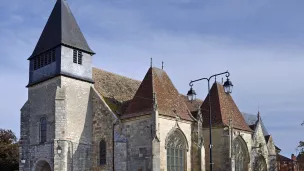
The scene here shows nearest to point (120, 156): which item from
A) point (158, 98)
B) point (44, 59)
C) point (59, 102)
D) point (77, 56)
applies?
point (158, 98)

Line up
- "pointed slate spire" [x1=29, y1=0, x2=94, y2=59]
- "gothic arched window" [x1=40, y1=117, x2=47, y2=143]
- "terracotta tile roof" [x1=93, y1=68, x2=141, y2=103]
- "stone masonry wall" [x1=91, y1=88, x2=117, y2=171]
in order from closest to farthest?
"stone masonry wall" [x1=91, y1=88, x2=117, y2=171] → "gothic arched window" [x1=40, y1=117, x2=47, y2=143] → "pointed slate spire" [x1=29, y1=0, x2=94, y2=59] → "terracotta tile roof" [x1=93, y1=68, x2=141, y2=103]

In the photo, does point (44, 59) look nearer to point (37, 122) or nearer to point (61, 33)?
point (61, 33)

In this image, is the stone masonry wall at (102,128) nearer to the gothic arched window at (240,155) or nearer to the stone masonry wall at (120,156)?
the stone masonry wall at (120,156)

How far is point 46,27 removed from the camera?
3472 centimetres

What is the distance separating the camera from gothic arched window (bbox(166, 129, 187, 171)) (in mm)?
30422

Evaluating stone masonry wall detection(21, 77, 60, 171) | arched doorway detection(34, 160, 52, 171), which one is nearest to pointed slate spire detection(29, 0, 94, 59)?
stone masonry wall detection(21, 77, 60, 171)

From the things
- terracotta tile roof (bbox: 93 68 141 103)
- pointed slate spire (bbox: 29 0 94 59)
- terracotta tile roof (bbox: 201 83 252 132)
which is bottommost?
terracotta tile roof (bbox: 201 83 252 132)

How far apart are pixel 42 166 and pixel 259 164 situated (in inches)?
711

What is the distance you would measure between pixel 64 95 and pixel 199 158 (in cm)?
1033

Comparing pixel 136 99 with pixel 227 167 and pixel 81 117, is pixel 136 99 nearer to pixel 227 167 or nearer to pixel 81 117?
pixel 81 117

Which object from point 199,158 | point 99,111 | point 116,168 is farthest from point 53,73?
point 199,158

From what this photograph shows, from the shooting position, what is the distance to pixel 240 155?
3641 centimetres

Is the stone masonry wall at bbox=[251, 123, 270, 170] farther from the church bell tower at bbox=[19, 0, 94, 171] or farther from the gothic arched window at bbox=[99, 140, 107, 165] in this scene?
the church bell tower at bbox=[19, 0, 94, 171]

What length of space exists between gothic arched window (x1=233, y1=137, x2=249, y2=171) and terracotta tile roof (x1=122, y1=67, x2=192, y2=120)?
579cm
